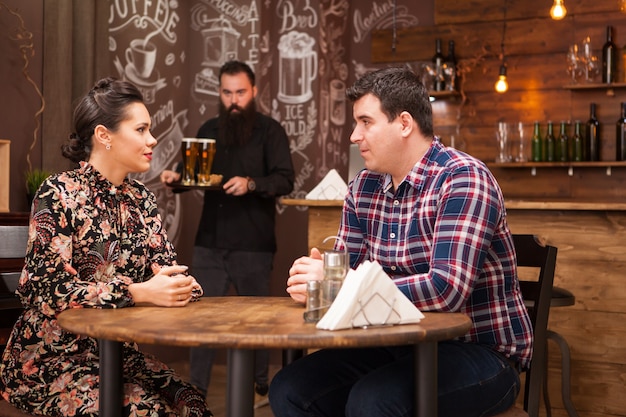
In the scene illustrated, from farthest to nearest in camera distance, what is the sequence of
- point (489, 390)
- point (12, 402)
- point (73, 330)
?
1. point (12, 402)
2. point (489, 390)
3. point (73, 330)

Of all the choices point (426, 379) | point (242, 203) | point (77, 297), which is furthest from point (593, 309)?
point (77, 297)

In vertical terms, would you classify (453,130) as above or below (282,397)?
above

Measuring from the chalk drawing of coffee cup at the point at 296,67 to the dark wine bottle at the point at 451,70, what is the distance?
111 centimetres

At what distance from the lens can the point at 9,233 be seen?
259cm

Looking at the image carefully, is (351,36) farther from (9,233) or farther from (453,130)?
→ (9,233)

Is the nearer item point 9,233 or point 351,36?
point 9,233

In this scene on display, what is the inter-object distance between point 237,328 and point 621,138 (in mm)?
4785

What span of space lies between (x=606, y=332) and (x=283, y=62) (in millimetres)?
3129

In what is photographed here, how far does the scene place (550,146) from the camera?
6078 millimetres

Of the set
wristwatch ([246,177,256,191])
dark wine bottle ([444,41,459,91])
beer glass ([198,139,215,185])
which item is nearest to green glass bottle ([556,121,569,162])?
dark wine bottle ([444,41,459,91])

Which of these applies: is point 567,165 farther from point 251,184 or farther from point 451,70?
point 251,184

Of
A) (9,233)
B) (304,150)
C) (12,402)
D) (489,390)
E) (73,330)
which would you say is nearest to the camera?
(73,330)

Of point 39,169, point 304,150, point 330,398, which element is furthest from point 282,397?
point 304,150

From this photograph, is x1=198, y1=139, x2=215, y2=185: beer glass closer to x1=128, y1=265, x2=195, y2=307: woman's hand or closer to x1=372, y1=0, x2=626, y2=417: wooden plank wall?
x1=128, y1=265, x2=195, y2=307: woman's hand
